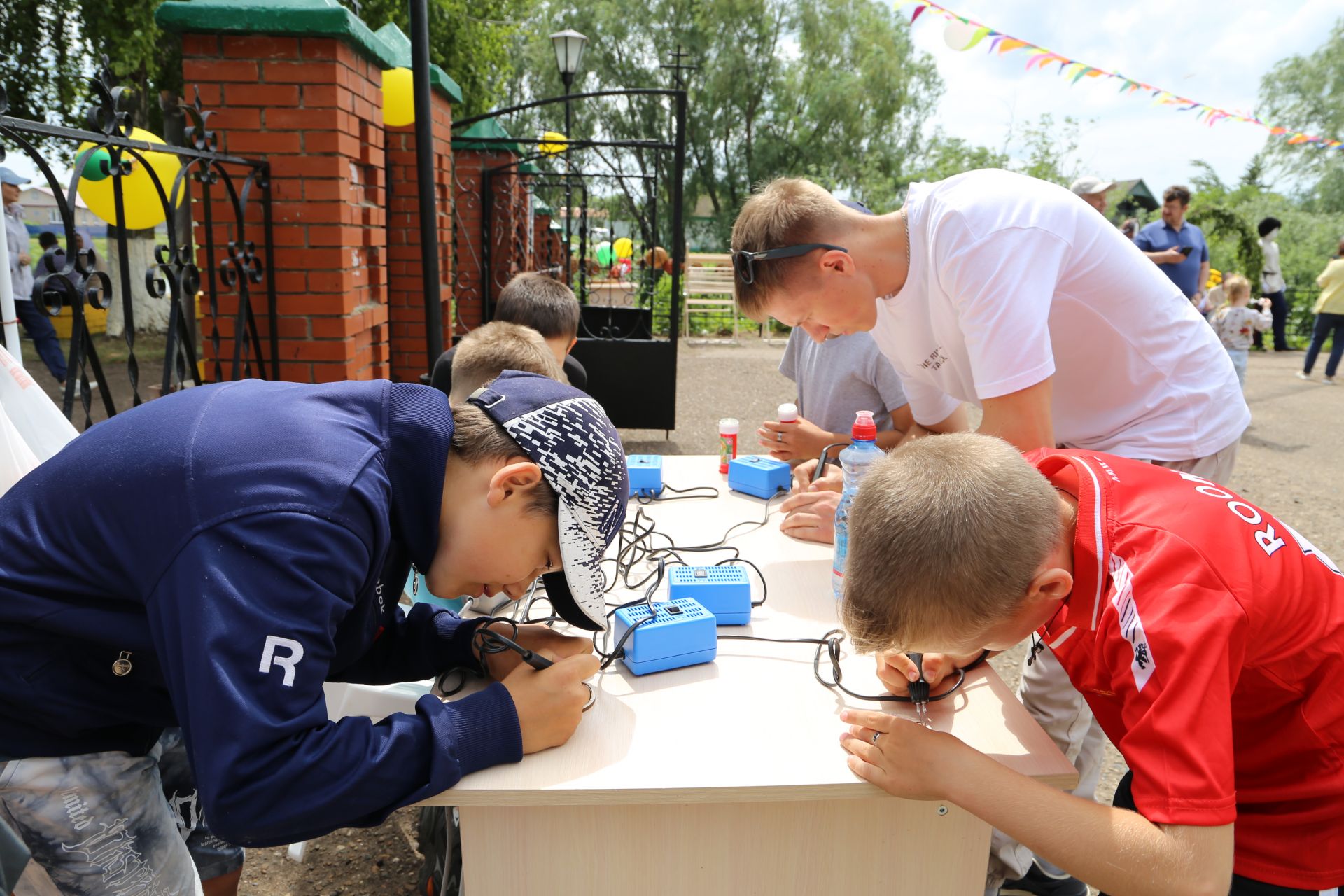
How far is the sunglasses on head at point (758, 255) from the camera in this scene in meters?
2.02

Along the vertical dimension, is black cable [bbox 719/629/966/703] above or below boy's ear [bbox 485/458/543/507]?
below

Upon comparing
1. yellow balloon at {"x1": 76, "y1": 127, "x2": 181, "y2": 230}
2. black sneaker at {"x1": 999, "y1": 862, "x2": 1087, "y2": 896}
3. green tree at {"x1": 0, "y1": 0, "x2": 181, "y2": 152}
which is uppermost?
green tree at {"x1": 0, "y1": 0, "x2": 181, "y2": 152}

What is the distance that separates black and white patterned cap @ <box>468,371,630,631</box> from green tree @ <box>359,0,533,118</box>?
944 centimetres

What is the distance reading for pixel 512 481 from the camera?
Answer: 3.96 feet

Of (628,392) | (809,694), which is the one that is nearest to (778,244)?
(809,694)

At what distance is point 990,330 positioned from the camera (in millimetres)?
1748

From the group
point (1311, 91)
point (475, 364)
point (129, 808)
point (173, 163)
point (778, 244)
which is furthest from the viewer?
point (1311, 91)

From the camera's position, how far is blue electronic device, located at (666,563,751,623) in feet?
5.68

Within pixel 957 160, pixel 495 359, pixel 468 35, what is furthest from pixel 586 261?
pixel 957 160

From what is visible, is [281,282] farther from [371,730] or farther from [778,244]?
[371,730]

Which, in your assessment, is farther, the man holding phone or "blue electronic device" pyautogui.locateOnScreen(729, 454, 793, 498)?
the man holding phone

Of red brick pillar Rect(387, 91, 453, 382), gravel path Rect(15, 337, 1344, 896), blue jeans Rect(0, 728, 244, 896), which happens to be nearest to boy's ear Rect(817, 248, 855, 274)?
blue jeans Rect(0, 728, 244, 896)

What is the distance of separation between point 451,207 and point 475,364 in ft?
10.9

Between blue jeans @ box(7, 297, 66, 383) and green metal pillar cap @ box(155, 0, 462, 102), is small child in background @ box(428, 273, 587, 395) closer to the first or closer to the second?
green metal pillar cap @ box(155, 0, 462, 102)
